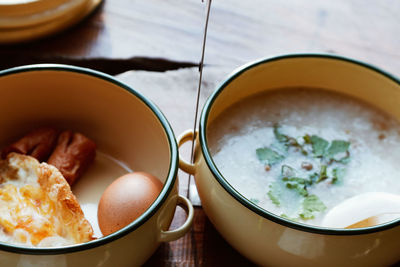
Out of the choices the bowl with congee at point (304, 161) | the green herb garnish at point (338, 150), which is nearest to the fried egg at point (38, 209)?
the bowl with congee at point (304, 161)

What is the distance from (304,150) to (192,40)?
1.18 feet

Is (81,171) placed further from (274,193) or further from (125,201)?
(274,193)

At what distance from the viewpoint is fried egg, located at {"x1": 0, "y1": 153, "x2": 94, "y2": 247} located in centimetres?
66

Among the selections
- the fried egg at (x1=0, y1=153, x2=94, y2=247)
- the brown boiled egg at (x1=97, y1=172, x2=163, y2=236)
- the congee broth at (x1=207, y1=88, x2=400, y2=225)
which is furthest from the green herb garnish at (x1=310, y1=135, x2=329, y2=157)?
the fried egg at (x1=0, y1=153, x2=94, y2=247)

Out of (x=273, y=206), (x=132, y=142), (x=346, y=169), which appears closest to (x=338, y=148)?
(x=346, y=169)

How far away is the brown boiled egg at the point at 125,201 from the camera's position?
685mm

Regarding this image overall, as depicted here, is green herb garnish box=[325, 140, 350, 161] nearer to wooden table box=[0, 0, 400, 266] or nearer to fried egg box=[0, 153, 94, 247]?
wooden table box=[0, 0, 400, 266]

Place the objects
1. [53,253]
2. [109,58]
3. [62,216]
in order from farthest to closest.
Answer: [109,58]
[62,216]
[53,253]

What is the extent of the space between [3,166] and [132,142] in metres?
0.19

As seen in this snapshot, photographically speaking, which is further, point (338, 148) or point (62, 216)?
point (338, 148)

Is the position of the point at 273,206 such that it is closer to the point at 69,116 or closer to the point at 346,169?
the point at 346,169

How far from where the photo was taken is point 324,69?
2.88 ft

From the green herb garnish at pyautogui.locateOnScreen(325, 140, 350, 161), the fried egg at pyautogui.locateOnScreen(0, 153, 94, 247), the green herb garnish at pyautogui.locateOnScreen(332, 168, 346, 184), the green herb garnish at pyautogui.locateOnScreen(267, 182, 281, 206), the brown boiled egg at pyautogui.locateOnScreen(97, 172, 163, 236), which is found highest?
the green herb garnish at pyautogui.locateOnScreen(325, 140, 350, 161)

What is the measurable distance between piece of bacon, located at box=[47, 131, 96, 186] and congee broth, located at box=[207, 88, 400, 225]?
0.60ft
